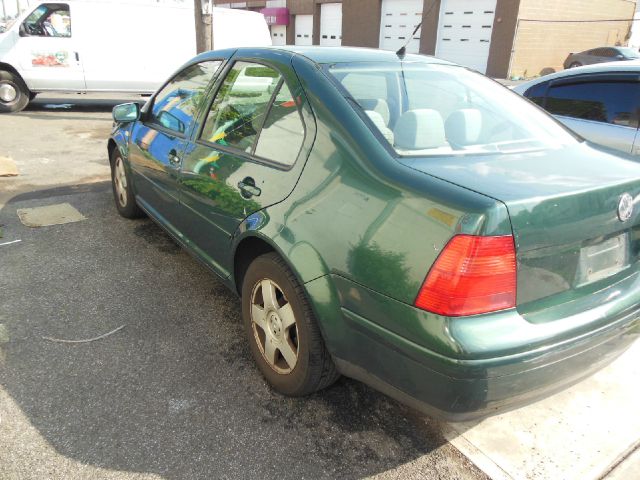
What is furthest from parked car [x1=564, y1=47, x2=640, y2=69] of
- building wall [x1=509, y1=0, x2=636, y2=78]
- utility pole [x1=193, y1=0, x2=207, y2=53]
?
utility pole [x1=193, y1=0, x2=207, y2=53]

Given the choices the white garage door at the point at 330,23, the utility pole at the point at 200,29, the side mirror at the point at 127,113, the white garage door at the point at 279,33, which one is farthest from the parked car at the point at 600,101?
the white garage door at the point at 279,33

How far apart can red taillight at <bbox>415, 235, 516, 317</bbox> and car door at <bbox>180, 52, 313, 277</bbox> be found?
32.8 inches

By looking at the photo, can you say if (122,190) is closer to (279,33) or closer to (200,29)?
(200,29)

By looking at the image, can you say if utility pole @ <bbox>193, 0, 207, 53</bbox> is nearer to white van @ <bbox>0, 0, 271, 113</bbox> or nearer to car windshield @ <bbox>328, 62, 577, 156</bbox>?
white van @ <bbox>0, 0, 271, 113</bbox>

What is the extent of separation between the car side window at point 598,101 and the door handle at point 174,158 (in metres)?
3.67

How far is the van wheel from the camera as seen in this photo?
401 inches

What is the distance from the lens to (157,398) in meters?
2.50

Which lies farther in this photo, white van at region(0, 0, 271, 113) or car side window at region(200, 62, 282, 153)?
white van at region(0, 0, 271, 113)

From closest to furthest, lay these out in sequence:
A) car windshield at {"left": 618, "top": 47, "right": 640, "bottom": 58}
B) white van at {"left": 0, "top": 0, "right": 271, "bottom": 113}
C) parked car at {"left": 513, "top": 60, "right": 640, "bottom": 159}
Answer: parked car at {"left": 513, "top": 60, "right": 640, "bottom": 159} → white van at {"left": 0, "top": 0, "right": 271, "bottom": 113} → car windshield at {"left": 618, "top": 47, "right": 640, "bottom": 58}

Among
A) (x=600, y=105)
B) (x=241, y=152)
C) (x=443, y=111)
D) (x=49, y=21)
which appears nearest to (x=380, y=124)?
(x=443, y=111)

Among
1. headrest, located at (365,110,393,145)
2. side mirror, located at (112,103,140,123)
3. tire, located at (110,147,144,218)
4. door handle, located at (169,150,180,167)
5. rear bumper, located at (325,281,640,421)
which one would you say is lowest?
tire, located at (110,147,144,218)

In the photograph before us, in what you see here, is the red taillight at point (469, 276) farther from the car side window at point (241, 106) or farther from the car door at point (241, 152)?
the car side window at point (241, 106)

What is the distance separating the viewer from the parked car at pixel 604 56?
63.5ft

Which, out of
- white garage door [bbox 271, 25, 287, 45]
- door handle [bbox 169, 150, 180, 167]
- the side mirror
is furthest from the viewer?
white garage door [bbox 271, 25, 287, 45]
